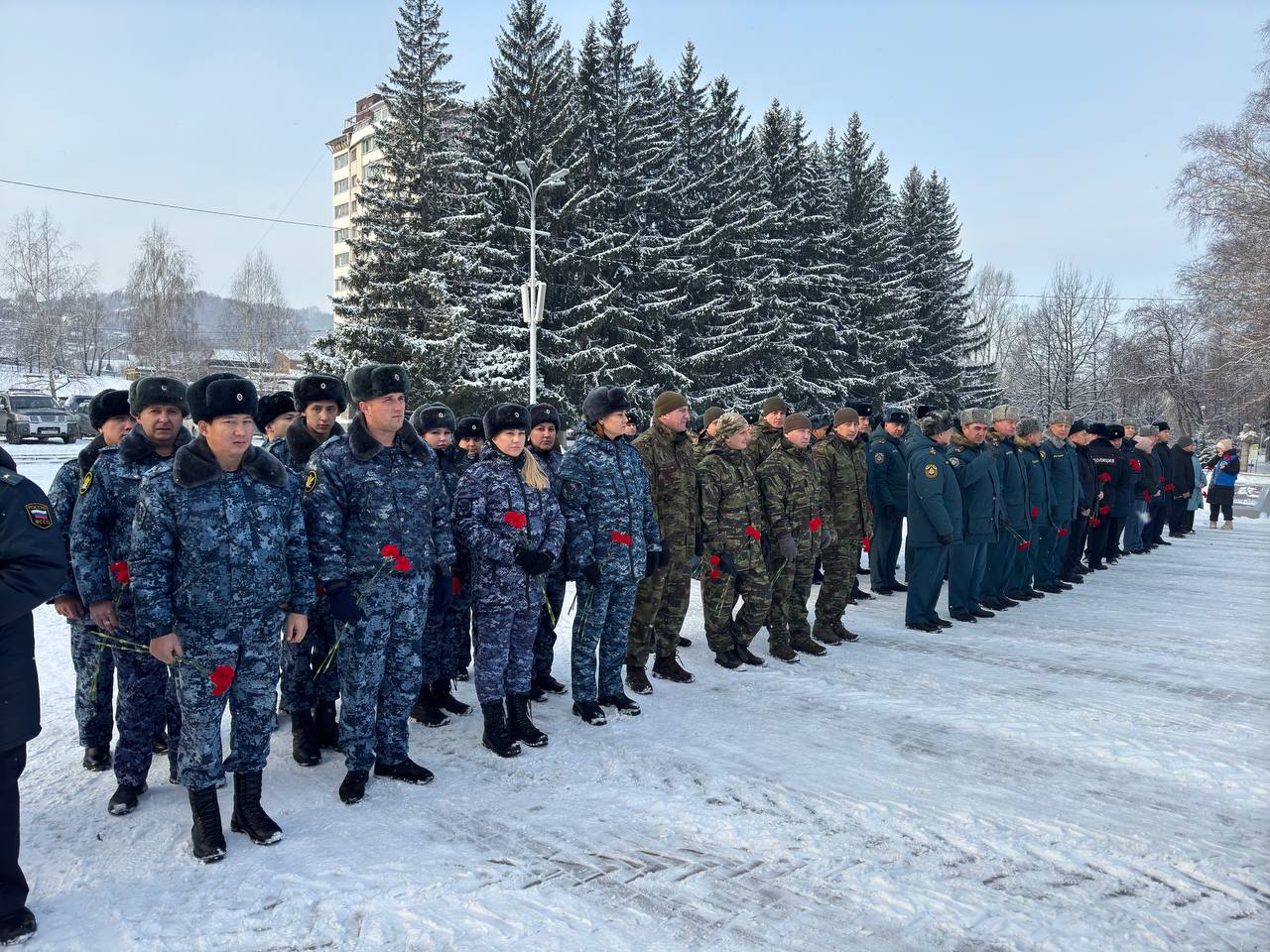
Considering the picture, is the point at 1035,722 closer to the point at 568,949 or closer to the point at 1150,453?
the point at 568,949

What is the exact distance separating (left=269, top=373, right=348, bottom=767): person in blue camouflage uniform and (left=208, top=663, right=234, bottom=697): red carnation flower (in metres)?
0.94

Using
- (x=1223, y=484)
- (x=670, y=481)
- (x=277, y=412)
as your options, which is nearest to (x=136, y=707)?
(x=277, y=412)

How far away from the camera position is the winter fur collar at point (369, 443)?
412cm

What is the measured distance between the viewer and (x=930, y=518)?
786 centimetres

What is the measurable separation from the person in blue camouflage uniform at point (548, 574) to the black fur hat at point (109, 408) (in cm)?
239

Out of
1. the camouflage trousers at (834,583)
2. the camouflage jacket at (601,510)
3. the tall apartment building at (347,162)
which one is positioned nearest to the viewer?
the camouflage jacket at (601,510)

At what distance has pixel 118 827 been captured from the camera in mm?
3799

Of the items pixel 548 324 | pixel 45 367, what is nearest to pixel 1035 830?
pixel 548 324

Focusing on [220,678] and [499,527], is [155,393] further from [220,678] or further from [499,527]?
[499,527]

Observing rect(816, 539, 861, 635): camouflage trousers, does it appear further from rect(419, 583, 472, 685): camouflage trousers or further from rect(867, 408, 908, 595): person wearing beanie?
rect(419, 583, 472, 685): camouflage trousers

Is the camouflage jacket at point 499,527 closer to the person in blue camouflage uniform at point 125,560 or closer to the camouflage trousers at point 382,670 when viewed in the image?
the camouflage trousers at point 382,670

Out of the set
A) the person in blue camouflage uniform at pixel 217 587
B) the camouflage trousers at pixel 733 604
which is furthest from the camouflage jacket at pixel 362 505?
the camouflage trousers at pixel 733 604

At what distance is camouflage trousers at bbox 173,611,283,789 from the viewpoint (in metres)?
3.52

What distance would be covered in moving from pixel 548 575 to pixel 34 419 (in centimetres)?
3312
